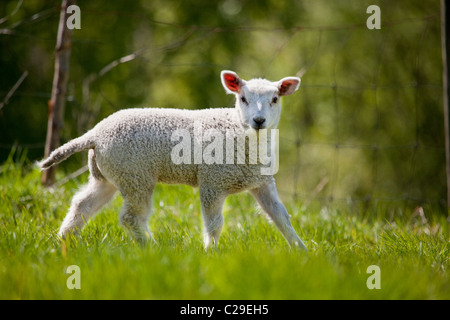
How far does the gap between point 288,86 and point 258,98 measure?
37cm

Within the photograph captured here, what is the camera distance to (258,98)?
367 centimetres

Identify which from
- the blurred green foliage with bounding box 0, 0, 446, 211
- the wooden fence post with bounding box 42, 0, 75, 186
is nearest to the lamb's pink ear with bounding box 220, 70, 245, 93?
the wooden fence post with bounding box 42, 0, 75, 186

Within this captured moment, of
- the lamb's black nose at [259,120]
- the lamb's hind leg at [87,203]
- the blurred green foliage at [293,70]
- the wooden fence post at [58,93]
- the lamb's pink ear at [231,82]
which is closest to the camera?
the lamb's black nose at [259,120]

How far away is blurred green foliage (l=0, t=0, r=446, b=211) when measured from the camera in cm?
962

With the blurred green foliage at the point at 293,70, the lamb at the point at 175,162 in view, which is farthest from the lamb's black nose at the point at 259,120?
the blurred green foliage at the point at 293,70

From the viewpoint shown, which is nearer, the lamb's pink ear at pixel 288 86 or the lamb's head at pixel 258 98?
the lamb's head at pixel 258 98

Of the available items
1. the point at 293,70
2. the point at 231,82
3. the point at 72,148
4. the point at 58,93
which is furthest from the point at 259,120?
the point at 293,70

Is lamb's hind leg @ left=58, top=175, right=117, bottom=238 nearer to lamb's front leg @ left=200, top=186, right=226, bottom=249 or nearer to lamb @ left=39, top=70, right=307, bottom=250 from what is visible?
lamb @ left=39, top=70, right=307, bottom=250

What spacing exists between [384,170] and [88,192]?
322 inches

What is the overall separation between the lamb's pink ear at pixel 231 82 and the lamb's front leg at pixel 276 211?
2.54 feet

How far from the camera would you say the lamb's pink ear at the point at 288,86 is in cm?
385

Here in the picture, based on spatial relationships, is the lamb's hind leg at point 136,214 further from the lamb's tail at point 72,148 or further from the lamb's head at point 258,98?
the lamb's head at point 258,98

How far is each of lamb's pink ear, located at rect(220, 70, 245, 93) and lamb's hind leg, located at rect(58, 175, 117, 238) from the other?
1.17 m
